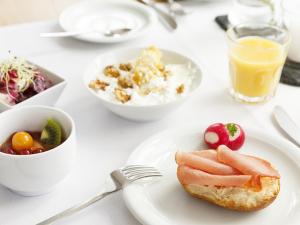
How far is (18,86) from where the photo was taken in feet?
4.52

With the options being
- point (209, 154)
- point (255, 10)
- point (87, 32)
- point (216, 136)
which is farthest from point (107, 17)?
point (209, 154)

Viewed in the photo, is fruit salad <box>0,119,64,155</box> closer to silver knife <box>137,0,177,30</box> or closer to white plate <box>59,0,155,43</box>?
white plate <box>59,0,155,43</box>

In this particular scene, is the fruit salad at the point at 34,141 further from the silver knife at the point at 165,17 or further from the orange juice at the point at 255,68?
the silver knife at the point at 165,17

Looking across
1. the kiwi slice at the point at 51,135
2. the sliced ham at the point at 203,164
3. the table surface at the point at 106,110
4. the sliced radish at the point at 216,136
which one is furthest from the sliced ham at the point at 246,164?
the kiwi slice at the point at 51,135

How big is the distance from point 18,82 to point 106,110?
0.88ft

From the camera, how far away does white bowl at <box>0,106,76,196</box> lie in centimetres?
107

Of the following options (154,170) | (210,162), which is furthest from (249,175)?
(154,170)

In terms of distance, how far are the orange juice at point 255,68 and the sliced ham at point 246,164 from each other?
462 mm

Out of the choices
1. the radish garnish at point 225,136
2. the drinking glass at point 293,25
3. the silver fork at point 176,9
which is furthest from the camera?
the silver fork at point 176,9

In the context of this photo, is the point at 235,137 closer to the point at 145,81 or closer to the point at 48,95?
the point at 145,81

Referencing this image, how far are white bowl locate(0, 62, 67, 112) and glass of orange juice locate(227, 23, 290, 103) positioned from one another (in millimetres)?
533

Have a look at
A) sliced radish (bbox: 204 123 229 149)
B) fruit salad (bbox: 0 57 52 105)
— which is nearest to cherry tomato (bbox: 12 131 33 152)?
fruit salad (bbox: 0 57 52 105)

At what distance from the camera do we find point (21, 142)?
1.15 m

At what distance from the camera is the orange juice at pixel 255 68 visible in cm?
153
